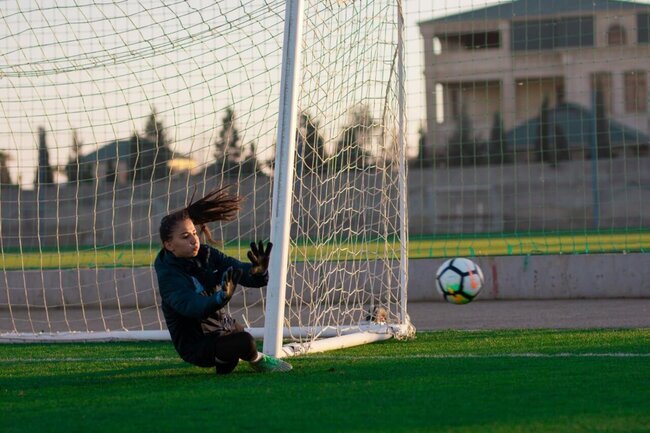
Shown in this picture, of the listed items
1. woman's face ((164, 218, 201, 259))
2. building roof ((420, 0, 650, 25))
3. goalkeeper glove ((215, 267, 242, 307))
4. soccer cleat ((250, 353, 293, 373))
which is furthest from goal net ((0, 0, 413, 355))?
building roof ((420, 0, 650, 25))

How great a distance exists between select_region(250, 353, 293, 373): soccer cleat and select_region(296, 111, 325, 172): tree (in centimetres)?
175

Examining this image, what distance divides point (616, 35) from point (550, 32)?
153 cm

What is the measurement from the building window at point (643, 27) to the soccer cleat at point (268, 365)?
10.3m

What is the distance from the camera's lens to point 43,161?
37.0ft

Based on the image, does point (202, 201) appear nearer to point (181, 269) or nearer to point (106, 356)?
point (181, 269)

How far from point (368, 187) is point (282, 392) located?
3.96 m

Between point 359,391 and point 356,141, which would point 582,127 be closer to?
point 356,141

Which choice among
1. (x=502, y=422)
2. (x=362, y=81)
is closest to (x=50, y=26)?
(x=362, y=81)

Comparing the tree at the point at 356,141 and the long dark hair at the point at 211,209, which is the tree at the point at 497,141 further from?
the long dark hair at the point at 211,209

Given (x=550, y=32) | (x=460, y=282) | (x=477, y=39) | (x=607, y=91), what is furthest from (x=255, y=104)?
(x=607, y=91)

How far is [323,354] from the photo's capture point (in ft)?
23.8

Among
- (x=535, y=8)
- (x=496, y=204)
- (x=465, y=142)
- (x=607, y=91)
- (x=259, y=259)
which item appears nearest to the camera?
(x=259, y=259)

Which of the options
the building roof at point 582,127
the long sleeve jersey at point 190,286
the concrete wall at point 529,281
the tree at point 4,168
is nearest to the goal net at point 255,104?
the tree at point 4,168

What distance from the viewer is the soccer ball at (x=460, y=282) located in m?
8.39
